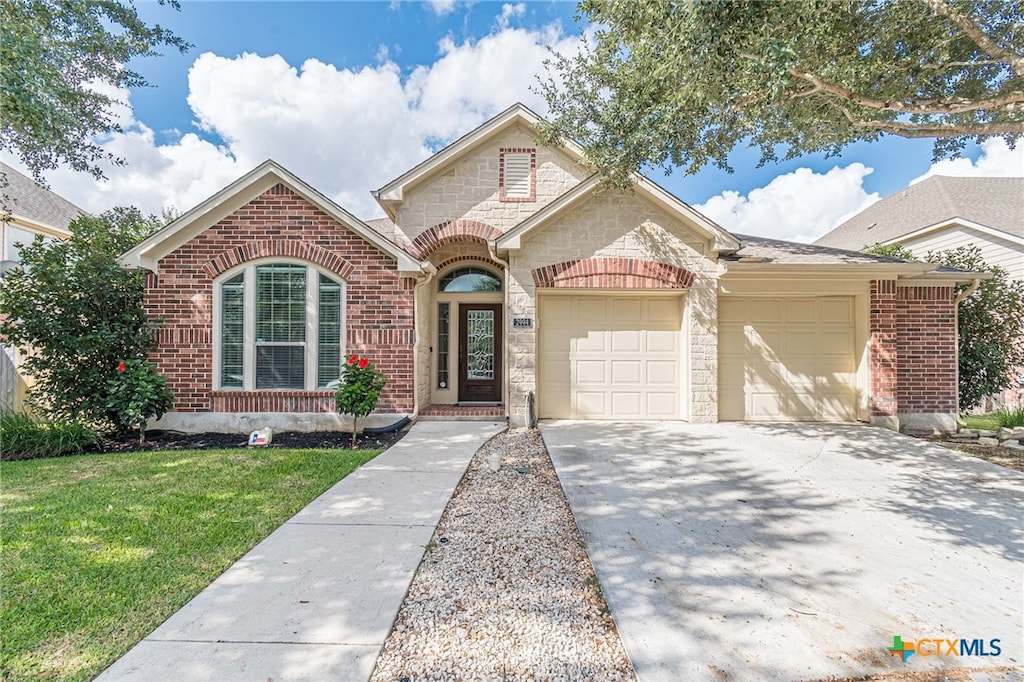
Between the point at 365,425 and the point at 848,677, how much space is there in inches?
292

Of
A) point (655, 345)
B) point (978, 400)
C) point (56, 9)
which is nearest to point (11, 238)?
point (56, 9)

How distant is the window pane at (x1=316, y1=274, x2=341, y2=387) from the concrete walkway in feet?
12.3

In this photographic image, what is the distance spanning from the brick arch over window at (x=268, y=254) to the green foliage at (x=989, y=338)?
1337 centimetres

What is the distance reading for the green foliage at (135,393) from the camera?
7016 millimetres

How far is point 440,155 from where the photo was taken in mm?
9188

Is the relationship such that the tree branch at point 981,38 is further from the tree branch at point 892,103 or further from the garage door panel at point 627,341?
the garage door panel at point 627,341

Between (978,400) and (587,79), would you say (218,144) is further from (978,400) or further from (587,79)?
(978,400)

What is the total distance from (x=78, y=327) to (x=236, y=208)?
333cm

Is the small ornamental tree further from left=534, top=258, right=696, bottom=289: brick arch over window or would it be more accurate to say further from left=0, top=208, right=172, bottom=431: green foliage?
left=534, top=258, right=696, bottom=289: brick arch over window

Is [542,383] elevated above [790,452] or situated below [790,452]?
above

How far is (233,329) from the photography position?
7.92 m

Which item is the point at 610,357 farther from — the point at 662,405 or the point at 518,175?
the point at 518,175

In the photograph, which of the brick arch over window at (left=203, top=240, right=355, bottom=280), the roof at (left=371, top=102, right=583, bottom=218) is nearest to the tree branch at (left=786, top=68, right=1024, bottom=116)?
the roof at (left=371, top=102, right=583, bottom=218)

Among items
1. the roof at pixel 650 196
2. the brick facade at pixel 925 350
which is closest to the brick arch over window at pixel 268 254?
the roof at pixel 650 196
